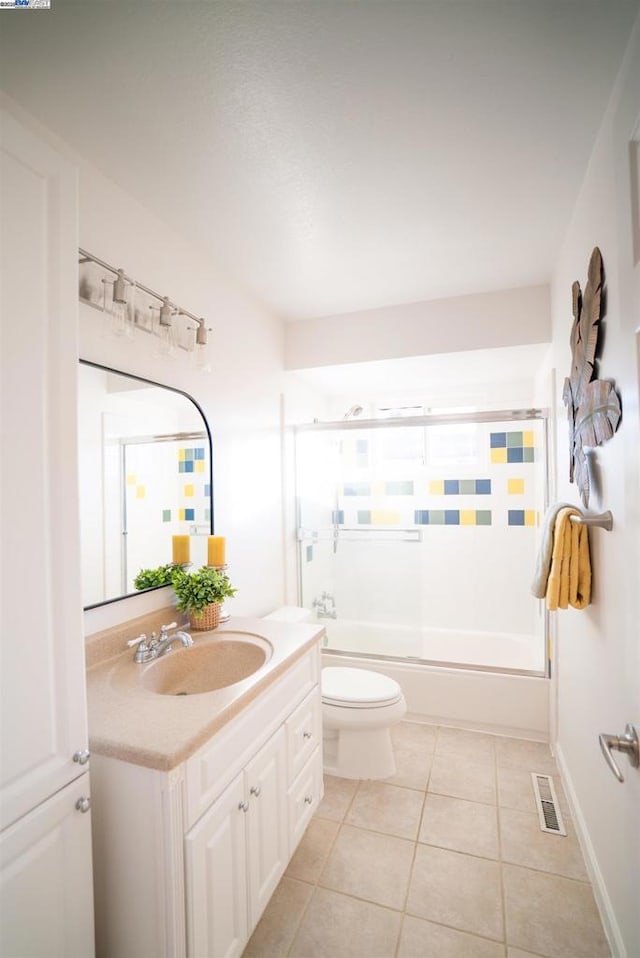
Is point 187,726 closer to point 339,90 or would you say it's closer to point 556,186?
point 339,90

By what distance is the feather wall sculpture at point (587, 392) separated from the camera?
131cm

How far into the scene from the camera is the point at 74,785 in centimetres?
98

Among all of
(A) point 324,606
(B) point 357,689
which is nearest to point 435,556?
(A) point 324,606

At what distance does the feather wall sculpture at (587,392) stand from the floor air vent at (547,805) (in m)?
1.38

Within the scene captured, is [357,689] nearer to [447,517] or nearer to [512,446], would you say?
[447,517]

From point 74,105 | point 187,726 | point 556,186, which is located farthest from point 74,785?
point 556,186

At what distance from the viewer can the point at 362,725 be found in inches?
86.4

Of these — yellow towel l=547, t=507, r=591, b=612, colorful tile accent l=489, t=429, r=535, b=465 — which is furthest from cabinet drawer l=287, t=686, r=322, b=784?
colorful tile accent l=489, t=429, r=535, b=465

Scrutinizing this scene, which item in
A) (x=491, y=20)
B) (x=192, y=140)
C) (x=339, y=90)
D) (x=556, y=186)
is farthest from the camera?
(x=556, y=186)

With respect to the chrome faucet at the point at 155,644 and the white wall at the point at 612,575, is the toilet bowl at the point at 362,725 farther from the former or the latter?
the chrome faucet at the point at 155,644

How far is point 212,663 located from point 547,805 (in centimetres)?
164

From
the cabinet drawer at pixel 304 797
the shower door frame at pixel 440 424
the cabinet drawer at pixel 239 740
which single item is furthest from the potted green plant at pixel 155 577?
the shower door frame at pixel 440 424

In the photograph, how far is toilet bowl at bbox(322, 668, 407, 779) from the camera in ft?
7.21

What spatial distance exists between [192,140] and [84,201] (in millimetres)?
427
